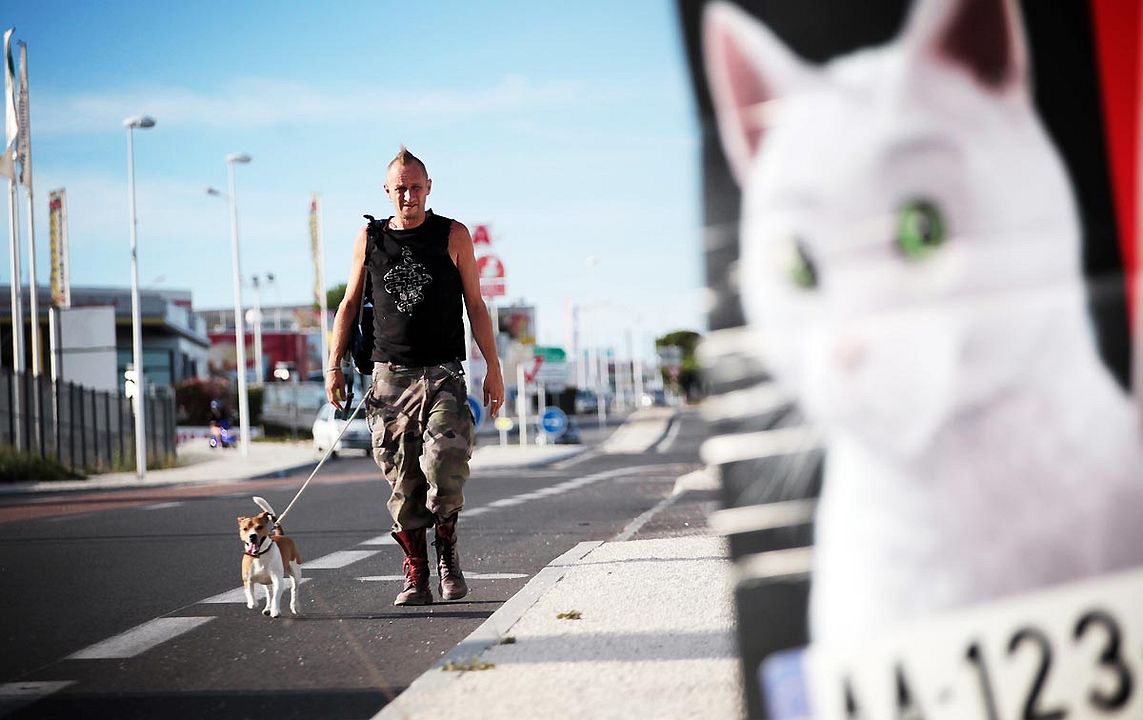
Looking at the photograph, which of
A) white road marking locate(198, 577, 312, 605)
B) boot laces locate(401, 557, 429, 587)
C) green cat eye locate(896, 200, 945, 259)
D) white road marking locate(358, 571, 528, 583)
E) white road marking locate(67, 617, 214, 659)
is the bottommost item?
white road marking locate(358, 571, 528, 583)

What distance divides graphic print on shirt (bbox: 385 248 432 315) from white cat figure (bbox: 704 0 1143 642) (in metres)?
4.37

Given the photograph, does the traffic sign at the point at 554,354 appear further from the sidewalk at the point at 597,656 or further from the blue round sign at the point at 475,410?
the sidewalk at the point at 597,656

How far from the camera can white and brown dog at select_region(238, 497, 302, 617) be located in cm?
654

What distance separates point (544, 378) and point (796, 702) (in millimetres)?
46713

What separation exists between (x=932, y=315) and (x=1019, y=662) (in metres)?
0.58

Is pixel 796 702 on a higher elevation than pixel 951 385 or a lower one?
lower

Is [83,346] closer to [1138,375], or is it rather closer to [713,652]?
[713,652]

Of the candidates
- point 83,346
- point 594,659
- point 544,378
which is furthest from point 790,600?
point 544,378

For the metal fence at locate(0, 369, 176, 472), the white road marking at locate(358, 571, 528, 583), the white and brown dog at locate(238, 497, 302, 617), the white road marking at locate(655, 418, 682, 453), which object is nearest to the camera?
the white and brown dog at locate(238, 497, 302, 617)

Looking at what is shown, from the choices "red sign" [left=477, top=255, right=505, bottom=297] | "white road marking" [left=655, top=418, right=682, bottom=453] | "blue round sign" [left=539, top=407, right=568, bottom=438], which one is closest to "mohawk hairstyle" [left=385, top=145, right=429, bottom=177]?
"red sign" [left=477, top=255, right=505, bottom=297]

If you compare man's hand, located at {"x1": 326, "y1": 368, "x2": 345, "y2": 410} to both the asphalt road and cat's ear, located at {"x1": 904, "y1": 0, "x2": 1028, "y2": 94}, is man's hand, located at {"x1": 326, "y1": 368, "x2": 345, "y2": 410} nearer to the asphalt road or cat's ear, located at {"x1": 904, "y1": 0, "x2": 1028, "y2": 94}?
the asphalt road

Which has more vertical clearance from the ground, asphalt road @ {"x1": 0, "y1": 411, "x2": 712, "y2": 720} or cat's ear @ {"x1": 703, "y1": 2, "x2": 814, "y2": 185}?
cat's ear @ {"x1": 703, "y1": 2, "x2": 814, "y2": 185}

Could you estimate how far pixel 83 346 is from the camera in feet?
101

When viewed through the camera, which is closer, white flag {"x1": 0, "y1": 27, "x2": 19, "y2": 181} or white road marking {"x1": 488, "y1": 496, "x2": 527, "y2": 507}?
white road marking {"x1": 488, "y1": 496, "x2": 527, "y2": 507}
